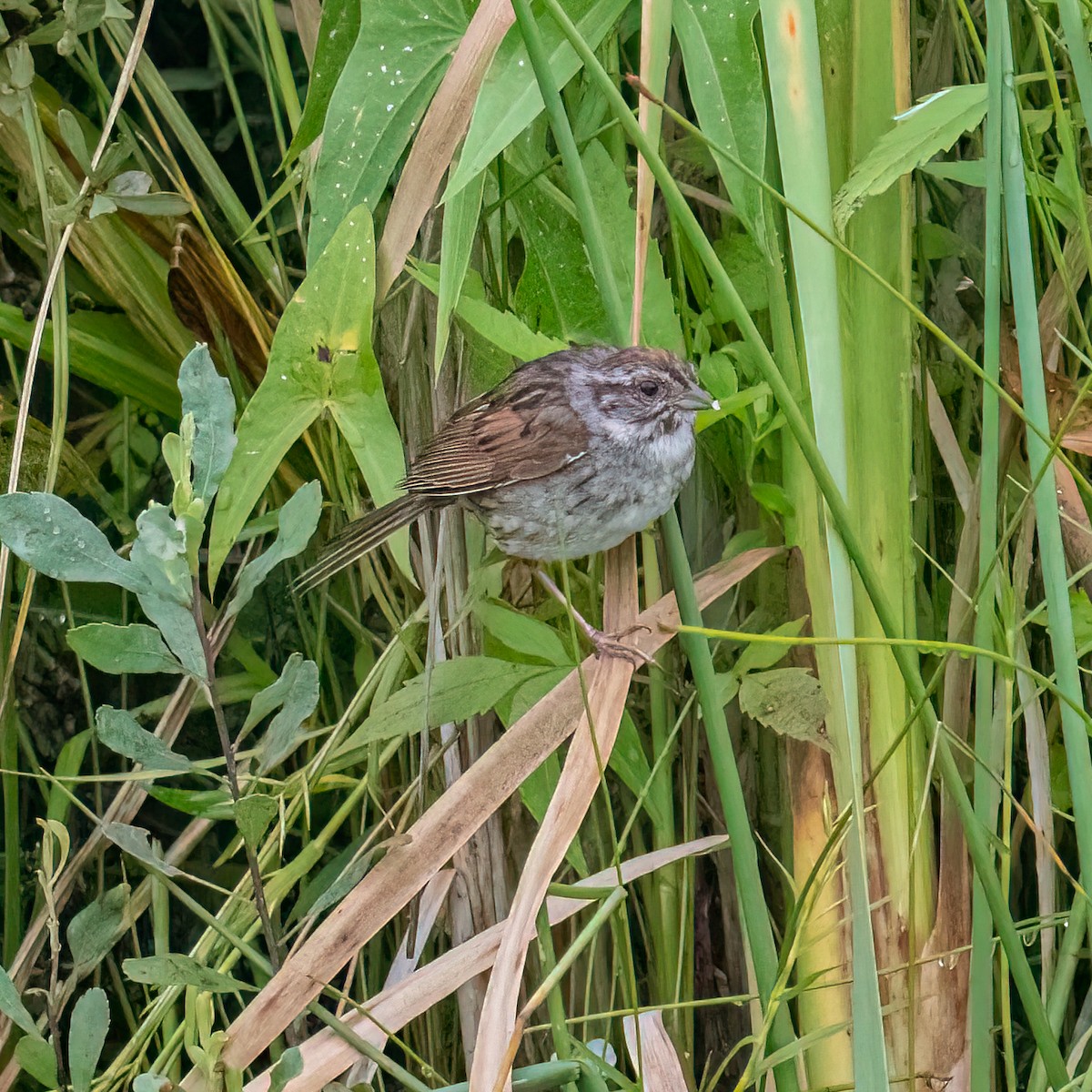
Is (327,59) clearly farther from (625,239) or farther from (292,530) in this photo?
(292,530)

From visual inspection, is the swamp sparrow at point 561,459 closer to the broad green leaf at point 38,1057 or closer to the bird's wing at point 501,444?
the bird's wing at point 501,444

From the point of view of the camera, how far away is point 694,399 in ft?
5.25

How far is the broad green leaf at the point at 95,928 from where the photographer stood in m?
1.23

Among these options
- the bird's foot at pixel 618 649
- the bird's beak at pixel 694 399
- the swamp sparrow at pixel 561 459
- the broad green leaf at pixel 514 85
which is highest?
the broad green leaf at pixel 514 85

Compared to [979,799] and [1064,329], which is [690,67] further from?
[979,799]

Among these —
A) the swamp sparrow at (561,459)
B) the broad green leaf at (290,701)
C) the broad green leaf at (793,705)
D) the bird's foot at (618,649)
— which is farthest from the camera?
the swamp sparrow at (561,459)

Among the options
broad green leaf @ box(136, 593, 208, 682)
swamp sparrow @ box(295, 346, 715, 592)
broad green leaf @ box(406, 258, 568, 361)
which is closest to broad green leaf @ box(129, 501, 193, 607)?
broad green leaf @ box(136, 593, 208, 682)

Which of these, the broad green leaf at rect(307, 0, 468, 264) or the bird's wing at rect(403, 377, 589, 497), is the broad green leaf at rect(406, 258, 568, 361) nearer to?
the broad green leaf at rect(307, 0, 468, 264)

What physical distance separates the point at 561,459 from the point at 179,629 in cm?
89

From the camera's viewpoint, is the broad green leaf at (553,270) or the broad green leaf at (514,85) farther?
the broad green leaf at (553,270)

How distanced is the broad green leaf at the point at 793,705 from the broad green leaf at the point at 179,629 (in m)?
0.62

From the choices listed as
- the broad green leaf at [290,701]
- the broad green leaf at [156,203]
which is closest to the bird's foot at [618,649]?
the broad green leaf at [290,701]

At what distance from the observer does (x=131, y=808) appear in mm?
1812

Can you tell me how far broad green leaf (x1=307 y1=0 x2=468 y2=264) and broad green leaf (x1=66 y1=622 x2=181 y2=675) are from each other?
0.51 metres
